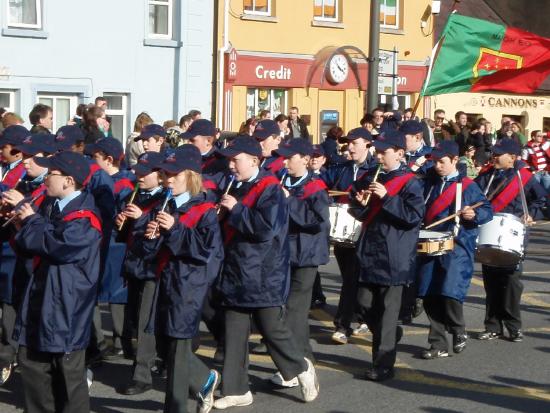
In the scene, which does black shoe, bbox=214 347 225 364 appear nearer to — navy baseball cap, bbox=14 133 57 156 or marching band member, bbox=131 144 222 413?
marching band member, bbox=131 144 222 413

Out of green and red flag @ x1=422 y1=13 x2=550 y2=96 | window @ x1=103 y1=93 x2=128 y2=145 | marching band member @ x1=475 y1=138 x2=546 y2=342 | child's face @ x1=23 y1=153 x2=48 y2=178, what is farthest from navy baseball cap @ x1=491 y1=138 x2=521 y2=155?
window @ x1=103 y1=93 x2=128 y2=145

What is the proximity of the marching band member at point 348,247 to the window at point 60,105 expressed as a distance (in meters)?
13.4

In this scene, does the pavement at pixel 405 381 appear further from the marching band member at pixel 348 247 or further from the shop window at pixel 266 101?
the shop window at pixel 266 101

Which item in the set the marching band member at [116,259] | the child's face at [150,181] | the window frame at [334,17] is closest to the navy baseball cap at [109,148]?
the marching band member at [116,259]

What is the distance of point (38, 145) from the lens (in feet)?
30.2

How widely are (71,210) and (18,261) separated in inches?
43.4

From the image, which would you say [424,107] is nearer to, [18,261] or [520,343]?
[520,343]

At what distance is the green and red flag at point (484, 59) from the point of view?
69.2 ft

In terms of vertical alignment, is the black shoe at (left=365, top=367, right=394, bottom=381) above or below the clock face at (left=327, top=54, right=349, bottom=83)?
below

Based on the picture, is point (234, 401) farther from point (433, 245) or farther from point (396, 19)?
point (396, 19)

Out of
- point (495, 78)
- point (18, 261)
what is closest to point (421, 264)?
point (18, 261)

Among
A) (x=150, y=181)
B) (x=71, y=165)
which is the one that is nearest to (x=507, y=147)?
(x=150, y=181)

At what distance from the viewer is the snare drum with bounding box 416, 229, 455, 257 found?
33.4ft

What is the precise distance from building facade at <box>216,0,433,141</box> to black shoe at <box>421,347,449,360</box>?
682 inches
